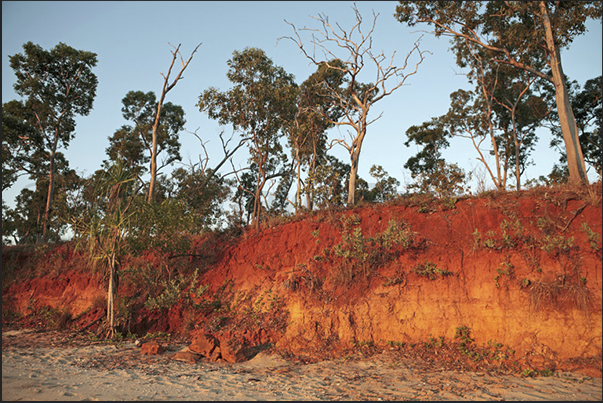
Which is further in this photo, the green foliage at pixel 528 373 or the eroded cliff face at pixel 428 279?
the eroded cliff face at pixel 428 279

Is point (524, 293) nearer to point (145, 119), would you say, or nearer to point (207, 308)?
point (207, 308)

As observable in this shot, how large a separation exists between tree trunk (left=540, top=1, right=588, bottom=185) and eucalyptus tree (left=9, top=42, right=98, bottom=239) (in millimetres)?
22905

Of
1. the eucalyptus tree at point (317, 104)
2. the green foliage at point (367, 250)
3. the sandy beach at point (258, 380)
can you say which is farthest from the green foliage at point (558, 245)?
the eucalyptus tree at point (317, 104)

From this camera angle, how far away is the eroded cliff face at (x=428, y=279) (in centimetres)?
836

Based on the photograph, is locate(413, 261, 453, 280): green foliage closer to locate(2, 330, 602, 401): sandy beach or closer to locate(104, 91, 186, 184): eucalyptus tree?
locate(2, 330, 602, 401): sandy beach

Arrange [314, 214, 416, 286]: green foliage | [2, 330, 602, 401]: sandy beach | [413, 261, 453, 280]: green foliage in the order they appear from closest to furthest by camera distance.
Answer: [2, 330, 602, 401]: sandy beach, [413, 261, 453, 280]: green foliage, [314, 214, 416, 286]: green foliage

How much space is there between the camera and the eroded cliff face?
8359 millimetres

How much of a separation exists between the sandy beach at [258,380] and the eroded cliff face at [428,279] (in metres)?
0.91

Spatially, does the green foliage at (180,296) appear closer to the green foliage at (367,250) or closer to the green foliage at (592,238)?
the green foliage at (367,250)

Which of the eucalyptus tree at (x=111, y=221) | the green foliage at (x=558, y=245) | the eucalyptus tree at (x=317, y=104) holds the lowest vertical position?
the green foliage at (x=558, y=245)

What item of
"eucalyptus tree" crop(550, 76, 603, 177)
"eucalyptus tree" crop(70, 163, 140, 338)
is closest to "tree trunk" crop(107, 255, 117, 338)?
"eucalyptus tree" crop(70, 163, 140, 338)

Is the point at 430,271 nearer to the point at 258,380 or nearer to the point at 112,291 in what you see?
the point at 258,380

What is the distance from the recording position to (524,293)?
340 inches

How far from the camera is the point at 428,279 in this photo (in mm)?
9820
